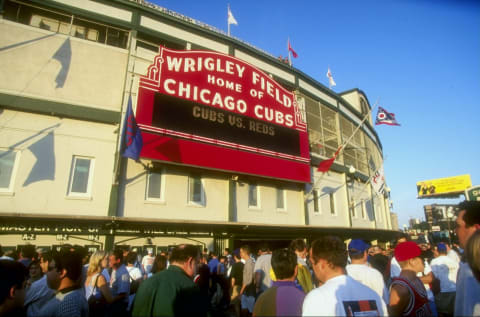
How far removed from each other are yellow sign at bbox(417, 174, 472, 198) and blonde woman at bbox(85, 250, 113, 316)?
72146 millimetres

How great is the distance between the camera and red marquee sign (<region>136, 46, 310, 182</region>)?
39.8 ft

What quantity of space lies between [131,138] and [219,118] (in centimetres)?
469

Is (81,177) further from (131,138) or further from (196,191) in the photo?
(196,191)

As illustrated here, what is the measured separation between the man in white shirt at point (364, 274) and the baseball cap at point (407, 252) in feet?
1.22

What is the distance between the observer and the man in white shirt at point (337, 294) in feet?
7.27

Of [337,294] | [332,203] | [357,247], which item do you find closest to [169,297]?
[337,294]

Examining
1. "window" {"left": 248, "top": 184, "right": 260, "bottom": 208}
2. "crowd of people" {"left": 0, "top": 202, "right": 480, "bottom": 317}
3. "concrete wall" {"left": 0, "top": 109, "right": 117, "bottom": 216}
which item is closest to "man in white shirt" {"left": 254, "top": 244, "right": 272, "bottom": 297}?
"crowd of people" {"left": 0, "top": 202, "right": 480, "bottom": 317}

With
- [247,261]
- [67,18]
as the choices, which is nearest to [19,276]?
[247,261]

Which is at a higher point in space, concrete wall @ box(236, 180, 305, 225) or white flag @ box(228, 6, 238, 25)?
white flag @ box(228, 6, 238, 25)

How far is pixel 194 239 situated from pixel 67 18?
1222cm

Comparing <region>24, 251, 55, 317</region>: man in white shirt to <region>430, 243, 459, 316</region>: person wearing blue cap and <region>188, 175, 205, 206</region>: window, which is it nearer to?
<region>430, 243, 459, 316</region>: person wearing blue cap

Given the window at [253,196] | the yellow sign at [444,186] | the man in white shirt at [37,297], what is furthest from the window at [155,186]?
the yellow sign at [444,186]

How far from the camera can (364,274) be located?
371cm

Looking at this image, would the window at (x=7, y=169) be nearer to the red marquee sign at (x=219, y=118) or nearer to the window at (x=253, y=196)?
the red marquee sign at (x=219, y=118)
